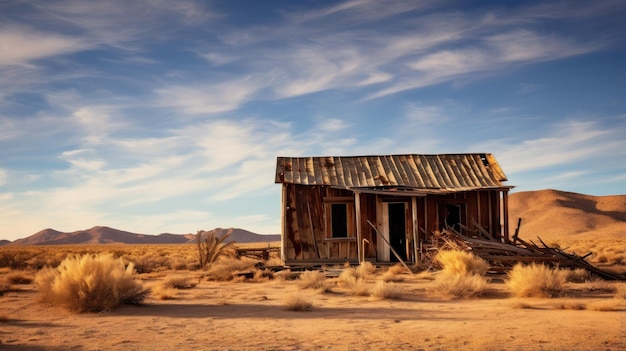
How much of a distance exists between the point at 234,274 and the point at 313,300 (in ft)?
17.6

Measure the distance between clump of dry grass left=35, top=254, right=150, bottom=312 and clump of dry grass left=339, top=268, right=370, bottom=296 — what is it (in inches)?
176

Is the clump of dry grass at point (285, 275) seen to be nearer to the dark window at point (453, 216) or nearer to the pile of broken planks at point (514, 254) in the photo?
the pile of broken planks at point (514, 254)

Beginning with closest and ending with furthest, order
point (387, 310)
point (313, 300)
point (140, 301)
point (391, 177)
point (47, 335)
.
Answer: point (47, 335)
point (387, 310)
point (140, 301)
point (313, 300)
point (391, 177)

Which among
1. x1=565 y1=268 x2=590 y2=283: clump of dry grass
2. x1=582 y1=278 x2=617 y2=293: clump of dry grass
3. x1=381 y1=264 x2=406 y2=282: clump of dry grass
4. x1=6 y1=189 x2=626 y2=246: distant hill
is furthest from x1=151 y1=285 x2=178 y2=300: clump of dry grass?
x1=6 y1=189 x2=626 y2=246: distant hill

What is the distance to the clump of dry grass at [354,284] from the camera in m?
10.8

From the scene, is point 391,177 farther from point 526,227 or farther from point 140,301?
point 526,227

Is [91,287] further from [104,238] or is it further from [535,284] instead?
[104,238]

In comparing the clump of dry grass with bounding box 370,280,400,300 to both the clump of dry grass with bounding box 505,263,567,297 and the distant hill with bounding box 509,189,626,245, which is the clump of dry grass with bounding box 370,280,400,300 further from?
the distant hill with bounding box 509,189,626,245

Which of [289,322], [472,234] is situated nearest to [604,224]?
[472,234]

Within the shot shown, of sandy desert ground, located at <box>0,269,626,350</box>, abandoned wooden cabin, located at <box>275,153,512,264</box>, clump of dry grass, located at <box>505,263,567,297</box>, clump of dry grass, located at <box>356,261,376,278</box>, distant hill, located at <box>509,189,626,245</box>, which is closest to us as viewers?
sandy desert ground, located at <box>0,269,626,350</box>

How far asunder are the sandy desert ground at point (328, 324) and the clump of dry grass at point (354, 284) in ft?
0.55

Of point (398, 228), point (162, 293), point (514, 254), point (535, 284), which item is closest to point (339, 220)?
point (398, 228)

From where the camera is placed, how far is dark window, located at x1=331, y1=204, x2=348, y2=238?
1755 cm

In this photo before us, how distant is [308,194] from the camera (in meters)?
17.6
